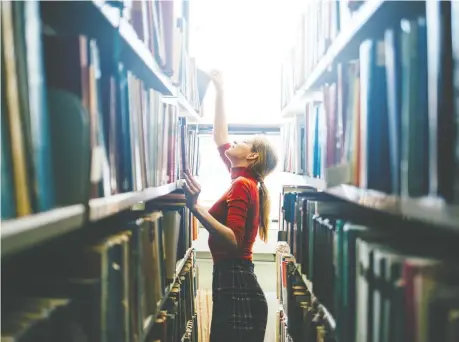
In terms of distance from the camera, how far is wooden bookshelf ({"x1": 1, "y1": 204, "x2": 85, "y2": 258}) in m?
0.52

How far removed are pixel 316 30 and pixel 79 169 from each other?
134cm

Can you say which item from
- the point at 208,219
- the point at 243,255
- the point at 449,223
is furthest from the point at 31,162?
the point at 243,255

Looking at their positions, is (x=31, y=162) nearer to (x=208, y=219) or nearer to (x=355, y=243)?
(x=355, y=243)

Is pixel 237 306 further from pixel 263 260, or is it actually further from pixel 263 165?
pixel 263 260

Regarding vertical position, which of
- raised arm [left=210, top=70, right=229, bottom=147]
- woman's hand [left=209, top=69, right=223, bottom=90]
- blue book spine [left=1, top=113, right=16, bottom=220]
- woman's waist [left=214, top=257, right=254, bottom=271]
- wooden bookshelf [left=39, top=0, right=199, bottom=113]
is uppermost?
woman's hand [left=209, top=69, right=223, bottom=90]

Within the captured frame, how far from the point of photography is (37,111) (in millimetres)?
663

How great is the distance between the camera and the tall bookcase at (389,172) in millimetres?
648

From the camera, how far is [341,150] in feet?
4.17

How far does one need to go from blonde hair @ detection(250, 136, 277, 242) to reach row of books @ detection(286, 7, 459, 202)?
1.17 metres

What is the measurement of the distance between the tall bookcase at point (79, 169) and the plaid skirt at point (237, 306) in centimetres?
64

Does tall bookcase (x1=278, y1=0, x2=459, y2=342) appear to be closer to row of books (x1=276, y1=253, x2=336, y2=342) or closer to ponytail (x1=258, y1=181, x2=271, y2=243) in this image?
row of books (x1=276, y1=253, x2=336, y2=342)

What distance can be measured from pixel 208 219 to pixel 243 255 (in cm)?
28

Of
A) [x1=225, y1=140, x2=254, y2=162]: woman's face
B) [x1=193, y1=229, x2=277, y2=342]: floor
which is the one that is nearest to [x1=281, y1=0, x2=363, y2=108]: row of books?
[x1=225, y1=140, x2=254, y2=162]: woman's face

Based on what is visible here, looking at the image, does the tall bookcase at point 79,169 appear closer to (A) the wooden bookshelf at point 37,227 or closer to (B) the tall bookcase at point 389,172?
(A) the wooden bookshelf at point 37,227
